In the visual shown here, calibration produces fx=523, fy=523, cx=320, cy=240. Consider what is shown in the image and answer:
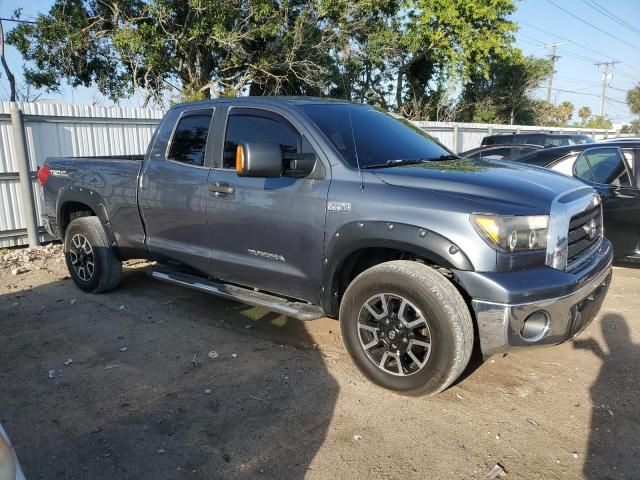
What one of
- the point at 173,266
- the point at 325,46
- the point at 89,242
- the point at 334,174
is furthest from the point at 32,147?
the point at 325,46

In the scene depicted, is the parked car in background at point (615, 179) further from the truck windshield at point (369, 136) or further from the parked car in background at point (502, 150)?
the parked car in background at point (502, 150)

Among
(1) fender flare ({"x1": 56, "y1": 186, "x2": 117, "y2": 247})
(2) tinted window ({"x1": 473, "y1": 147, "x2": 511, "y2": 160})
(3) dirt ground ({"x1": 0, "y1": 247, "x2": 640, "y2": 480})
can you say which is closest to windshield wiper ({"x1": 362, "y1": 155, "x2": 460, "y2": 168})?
(3) dirt ground ({"x1": 0, "y1": 247, "x2": 640, "y2": 480})

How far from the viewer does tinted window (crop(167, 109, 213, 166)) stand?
4.53 meters

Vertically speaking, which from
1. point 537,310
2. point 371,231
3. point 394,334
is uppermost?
point 371,231

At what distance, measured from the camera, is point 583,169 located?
6.27 metres

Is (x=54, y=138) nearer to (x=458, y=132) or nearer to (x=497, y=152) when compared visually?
(x=497, y=152)

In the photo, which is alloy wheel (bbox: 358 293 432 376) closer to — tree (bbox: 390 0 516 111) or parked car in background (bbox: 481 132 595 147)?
parked car in background (bbox: 481 132 595 147)

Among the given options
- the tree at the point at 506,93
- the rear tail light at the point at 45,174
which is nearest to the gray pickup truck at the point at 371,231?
the rear tail light at the point at 45,174

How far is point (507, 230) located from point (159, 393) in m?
2.46

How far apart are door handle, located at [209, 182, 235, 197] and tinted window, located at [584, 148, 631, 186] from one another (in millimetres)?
4419

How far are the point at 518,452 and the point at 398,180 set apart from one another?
1716mm

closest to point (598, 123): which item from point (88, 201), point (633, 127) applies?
point (633, 127)

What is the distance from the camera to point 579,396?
3396 millimetres

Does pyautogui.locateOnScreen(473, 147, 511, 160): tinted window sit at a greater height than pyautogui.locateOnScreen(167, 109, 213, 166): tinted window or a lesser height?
lesser
